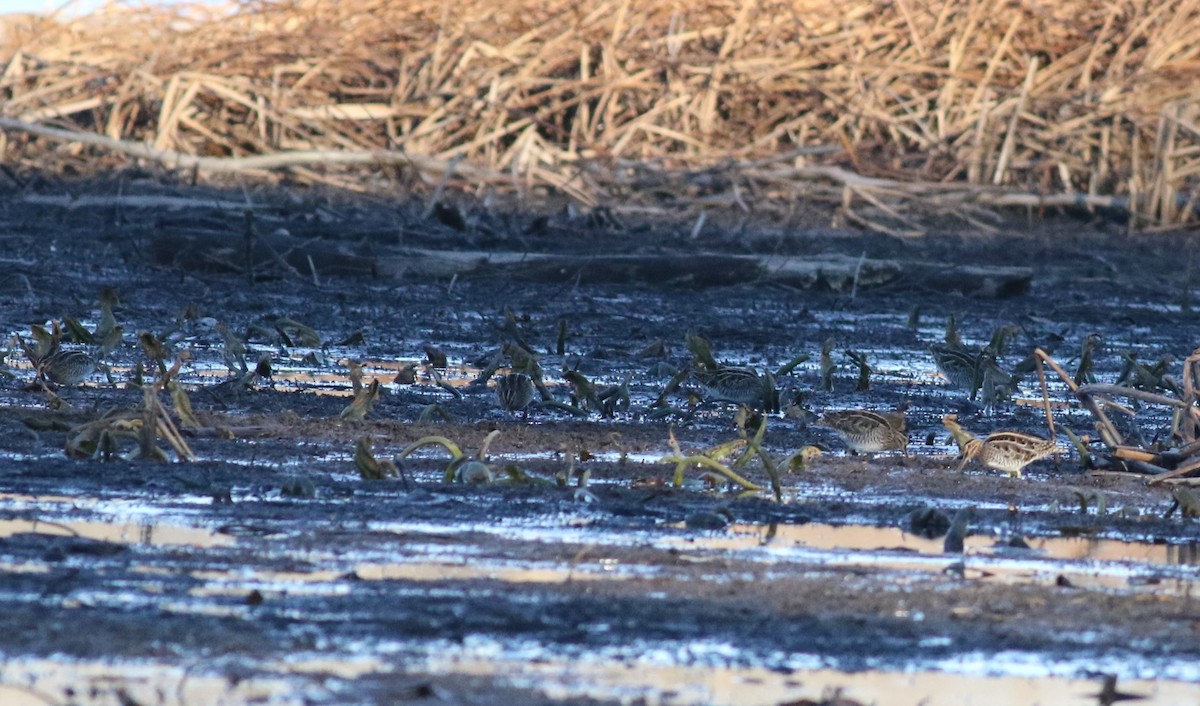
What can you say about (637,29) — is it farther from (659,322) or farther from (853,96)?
(659,322)

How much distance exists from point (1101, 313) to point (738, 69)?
17.7 ft

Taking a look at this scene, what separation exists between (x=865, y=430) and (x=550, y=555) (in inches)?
66.8

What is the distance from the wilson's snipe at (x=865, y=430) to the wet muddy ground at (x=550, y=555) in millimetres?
68

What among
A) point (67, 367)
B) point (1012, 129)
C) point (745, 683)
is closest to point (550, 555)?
point (745, 683)

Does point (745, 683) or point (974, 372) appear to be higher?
point (745, 683)

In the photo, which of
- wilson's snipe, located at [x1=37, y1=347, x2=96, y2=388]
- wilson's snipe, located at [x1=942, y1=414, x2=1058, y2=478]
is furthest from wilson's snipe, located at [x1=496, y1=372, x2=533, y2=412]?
wilson's snipe, located at [x1=942, y1=414, x2=1058, y2=478]

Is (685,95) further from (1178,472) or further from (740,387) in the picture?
(1178,472)


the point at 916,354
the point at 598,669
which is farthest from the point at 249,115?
the point at 598,669

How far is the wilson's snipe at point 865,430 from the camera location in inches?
201

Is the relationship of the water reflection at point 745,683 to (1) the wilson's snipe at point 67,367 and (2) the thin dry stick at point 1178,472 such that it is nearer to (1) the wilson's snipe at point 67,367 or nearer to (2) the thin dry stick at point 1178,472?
(2) the thin dry stick at point 1178,472

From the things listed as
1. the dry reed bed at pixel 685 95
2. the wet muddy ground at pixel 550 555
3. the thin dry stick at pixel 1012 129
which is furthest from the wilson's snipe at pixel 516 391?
the thin dry stick at pixel 1012 129

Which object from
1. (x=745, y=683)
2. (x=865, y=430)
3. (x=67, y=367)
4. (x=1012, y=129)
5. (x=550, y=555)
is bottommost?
(x=1012, y=129)

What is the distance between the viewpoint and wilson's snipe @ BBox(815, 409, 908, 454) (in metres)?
5.11

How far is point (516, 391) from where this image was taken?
5777 mm
